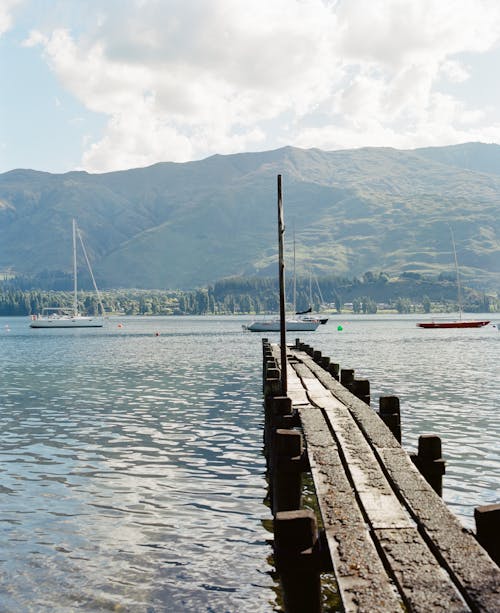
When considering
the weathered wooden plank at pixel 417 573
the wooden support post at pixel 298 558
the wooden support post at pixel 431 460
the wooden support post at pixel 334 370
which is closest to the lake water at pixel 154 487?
the wooden support post at pixel 431 460

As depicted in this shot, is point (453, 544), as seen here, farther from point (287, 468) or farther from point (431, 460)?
point (431, 460)

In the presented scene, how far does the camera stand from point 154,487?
65.5 ft

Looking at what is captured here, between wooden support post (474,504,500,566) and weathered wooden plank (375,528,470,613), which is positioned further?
wooden support post (474,504,500,566)

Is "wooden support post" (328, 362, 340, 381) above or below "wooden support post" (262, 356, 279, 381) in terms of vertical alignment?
below

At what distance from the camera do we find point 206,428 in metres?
30.2

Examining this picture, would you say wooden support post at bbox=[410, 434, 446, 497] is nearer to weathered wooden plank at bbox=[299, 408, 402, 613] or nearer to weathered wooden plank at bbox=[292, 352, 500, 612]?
weathered wooden plank at bbox=[292, 352, 500, 612]

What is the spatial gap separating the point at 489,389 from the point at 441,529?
38988mm

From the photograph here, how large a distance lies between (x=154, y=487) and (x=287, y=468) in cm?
964

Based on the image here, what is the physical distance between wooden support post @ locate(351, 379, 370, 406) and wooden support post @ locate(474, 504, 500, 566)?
38.4 ft

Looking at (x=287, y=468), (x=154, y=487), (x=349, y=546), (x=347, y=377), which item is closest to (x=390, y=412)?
(x=287, y=468)

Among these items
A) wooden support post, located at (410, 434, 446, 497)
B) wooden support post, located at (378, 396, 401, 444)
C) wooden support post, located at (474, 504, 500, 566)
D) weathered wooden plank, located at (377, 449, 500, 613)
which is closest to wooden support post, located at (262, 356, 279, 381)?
wooden support post, located at (378, 396, 401, 444)

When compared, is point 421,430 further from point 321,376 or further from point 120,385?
point 120,385

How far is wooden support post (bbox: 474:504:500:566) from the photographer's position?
727 centimetres

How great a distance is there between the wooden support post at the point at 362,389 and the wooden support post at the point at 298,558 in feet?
38.3
